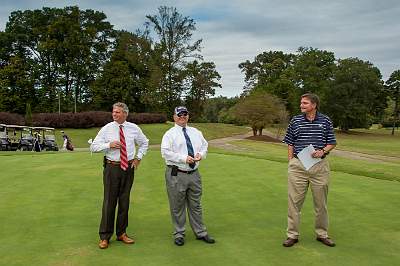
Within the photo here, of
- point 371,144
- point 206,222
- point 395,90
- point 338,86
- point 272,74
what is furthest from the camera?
point 272,74

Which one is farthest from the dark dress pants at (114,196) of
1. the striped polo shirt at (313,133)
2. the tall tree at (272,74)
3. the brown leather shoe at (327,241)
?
the tall tree at (272,74)

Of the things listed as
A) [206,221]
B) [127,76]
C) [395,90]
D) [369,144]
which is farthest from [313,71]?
[206,221]

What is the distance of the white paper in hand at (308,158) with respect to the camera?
5.93 metres

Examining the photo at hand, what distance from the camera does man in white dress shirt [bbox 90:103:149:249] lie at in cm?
580

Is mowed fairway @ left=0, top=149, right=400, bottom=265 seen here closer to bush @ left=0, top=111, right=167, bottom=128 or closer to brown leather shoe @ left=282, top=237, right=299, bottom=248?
brown leather shoe @ left=282, top=237, right=299, bottom=248

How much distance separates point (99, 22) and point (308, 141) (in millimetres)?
60852

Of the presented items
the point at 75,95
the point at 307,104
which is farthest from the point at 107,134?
the point at 75,95

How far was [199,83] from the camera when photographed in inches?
2432

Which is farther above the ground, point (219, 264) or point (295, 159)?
point (295, 159)

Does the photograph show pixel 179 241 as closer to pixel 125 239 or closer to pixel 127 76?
pixel 125 239

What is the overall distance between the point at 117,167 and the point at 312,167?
8.63ft

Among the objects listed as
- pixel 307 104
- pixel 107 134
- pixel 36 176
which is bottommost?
pixel 36 176

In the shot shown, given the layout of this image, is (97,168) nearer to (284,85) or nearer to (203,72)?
(203,72)

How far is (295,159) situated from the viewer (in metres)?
6.07
